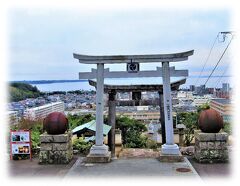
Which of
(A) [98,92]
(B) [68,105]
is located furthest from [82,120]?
(A) [98,92]

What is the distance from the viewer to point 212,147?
28.3 ft

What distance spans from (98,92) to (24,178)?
2.98 meters

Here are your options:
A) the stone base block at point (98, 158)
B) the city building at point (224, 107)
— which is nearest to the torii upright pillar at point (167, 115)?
the stone base block at point (98, 158)

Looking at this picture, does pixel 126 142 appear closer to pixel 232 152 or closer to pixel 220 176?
pixel 232 152

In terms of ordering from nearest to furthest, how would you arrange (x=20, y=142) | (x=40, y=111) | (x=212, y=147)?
(x=212, y=147), (x=20, y=142), (x=40, y=111)

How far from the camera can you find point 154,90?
416 inches

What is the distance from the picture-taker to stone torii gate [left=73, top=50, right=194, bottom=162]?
8.84 m

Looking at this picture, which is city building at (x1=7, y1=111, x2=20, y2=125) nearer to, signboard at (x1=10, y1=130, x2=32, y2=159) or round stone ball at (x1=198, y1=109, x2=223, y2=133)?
signboard at (x1=10, y1=130, x2=32, y2=159)

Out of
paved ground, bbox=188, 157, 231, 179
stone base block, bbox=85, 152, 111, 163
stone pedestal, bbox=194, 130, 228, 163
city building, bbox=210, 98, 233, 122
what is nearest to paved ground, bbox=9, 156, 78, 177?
stone base block, bbox=85, 152, 111, 163

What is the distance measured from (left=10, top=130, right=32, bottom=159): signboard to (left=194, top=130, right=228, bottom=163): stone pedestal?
15.4 ft

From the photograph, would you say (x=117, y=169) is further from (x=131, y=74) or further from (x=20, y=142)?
(x=20, y=142)

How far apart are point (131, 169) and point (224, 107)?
641cm

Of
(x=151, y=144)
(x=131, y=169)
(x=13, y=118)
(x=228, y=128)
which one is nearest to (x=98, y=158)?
(x=131, y=169)

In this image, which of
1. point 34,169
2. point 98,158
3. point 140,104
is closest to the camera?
point 34,169
